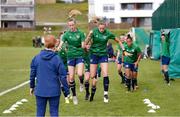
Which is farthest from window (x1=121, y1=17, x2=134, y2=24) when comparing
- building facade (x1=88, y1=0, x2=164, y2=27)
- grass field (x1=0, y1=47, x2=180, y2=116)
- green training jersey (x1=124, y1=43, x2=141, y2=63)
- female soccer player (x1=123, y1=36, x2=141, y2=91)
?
green training jersey (x1=124, y1=43, x2=141, y2=63)

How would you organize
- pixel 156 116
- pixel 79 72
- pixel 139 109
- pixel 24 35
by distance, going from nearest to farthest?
pixel 156 116 < pixel 139 109 < pixel 79 72 < pixel 24 35

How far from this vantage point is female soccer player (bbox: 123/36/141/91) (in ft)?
58.0

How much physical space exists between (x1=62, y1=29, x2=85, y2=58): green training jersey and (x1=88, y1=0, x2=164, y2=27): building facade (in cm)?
8312

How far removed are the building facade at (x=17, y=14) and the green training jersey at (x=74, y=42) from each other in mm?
85439

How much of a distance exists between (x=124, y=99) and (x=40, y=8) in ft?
394

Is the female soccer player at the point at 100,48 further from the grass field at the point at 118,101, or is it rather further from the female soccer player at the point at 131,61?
the female soccer player at the point at 131,61

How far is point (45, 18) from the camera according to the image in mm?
119938

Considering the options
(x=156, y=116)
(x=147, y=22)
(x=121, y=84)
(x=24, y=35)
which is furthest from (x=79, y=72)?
(x=147, y=22)

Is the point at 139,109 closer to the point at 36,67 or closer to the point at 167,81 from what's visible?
the point at 36,67

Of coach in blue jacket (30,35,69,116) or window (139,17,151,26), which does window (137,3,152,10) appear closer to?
window (139,17,151,26)

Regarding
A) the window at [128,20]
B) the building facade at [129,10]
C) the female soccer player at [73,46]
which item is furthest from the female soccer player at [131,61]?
the window at [128,20]

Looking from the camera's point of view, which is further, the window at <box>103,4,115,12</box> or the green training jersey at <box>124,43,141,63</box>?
the window at <box>103,4,115,12</box>

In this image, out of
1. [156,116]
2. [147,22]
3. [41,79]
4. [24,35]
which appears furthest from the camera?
[147,22]

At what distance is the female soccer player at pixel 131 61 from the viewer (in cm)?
1767
